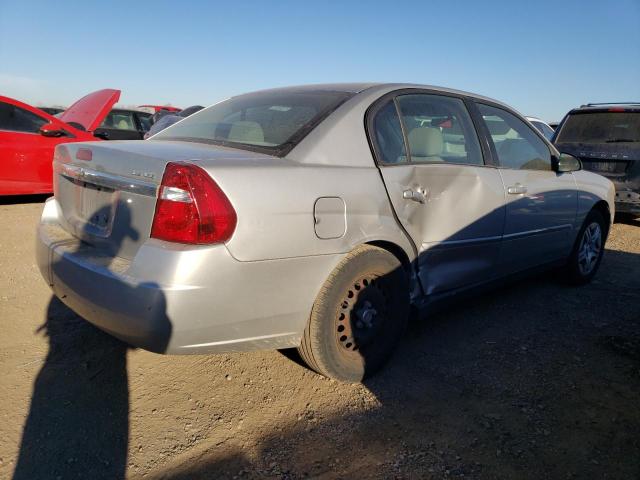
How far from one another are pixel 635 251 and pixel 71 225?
232 inches

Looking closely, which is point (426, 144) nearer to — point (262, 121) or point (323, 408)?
point (262, 121)

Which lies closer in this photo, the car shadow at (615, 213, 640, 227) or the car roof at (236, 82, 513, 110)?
the car roof at (236, 82, 513, 110)

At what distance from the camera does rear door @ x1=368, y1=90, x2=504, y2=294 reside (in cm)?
267

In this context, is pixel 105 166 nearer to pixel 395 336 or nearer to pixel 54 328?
pixel 54 328

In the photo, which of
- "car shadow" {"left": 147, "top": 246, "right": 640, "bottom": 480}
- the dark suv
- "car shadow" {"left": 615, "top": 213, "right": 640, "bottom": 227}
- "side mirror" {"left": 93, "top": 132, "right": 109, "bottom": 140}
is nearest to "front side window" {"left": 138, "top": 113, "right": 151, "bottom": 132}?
"side mirror" {"left": 93, "top": 132, "right": 109, "bottom": 140}

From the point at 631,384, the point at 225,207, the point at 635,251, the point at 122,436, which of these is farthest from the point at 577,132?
the point at 122,436

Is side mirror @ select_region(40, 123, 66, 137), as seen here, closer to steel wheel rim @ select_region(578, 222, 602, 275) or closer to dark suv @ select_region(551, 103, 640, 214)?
steel wheel rim @ select_region(578, 222, 602, 275)

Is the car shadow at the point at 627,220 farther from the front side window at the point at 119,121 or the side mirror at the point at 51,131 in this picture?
the front side window at the point at 119,121

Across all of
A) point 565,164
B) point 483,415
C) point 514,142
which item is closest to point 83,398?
point 483,415

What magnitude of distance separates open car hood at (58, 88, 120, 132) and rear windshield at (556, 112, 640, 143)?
21.3 feet

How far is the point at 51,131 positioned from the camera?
21.4ft

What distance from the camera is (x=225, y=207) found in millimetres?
1972

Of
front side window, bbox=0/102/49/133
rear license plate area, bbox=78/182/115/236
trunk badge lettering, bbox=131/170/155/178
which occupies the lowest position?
rear license plate area, bbox=78/182/115/236

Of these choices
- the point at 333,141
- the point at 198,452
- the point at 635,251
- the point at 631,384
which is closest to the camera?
the point at 198,452
